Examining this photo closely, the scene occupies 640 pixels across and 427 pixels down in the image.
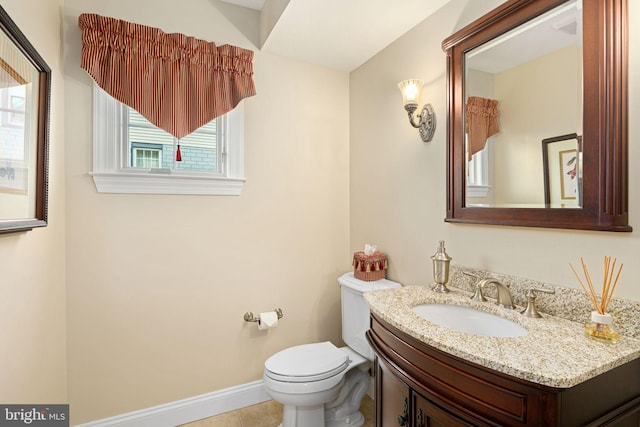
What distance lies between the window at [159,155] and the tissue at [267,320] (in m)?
0.84

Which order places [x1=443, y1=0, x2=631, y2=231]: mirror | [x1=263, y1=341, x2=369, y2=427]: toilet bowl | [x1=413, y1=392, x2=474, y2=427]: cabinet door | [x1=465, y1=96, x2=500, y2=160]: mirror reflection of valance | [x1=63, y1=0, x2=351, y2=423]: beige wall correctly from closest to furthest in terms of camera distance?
[x1=413, y1=392, x2=474, y2=427]: cabinet door
[x1=443, y1=0, x2=631, y2=231]: mirror
[x1=465, y1=96, x2=500, y2=160]: mirror reflection of valance
[x1=263, y1=341, x2=369, y2=427]: toilet bowl
[x1=63, y1=0, x2=351, y2=423]: beige wall

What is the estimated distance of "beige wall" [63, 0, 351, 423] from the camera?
69.4 inches

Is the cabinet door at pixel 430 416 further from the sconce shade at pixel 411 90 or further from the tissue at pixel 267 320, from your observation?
the sconce shade at pixel 411 90

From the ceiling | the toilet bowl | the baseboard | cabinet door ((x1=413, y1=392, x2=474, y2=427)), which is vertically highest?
the ceiling

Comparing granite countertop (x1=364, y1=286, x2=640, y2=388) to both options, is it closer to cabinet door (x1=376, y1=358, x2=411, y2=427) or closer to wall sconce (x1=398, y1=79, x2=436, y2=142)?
cabinet door (x1=376, y1=358, x2=411, y2=427)

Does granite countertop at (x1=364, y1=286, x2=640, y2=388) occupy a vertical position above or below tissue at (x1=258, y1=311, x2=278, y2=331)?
above

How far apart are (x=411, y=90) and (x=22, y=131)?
1716 mm

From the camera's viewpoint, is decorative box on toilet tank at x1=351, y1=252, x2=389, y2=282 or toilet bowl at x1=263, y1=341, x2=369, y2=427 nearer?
toilet bowl at x1=263, y1=341, x2=369, y2=427

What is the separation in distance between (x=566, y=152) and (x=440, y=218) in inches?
25.8

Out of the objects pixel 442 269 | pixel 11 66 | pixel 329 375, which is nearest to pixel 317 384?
pixel 329 375

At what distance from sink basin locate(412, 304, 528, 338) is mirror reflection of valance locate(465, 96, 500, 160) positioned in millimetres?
735

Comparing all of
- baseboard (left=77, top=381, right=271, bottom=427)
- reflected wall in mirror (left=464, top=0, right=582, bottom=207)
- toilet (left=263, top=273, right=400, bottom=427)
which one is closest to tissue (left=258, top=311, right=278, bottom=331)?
toilet (left=263, top=273, right=400, bottom=427)

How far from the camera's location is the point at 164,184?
191 cm

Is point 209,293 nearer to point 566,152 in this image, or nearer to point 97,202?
point 97,202
